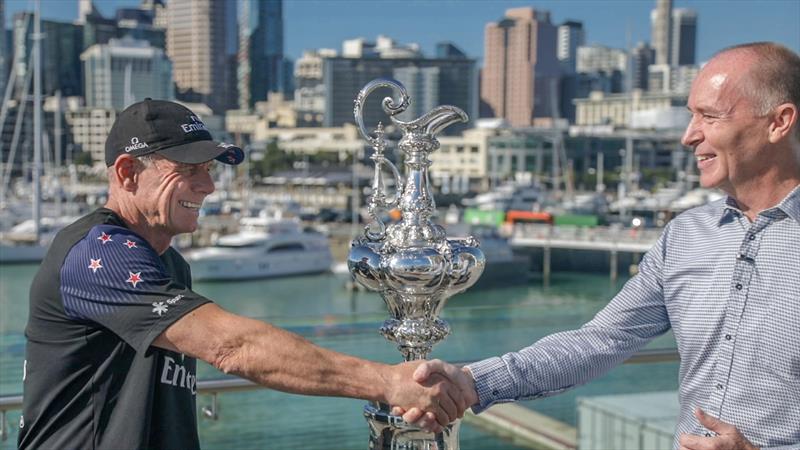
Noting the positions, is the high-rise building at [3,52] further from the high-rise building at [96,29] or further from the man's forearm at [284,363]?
the man's forearm at [284,363]

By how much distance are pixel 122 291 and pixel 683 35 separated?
157 m

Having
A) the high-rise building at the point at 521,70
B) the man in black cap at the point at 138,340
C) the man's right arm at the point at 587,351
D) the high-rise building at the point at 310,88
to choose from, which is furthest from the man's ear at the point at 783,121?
the high-rise building at the point at 521,70

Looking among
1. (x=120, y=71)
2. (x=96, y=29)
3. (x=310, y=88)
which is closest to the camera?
(x=120, y=71)

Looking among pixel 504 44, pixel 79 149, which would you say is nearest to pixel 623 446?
pixel 79 149

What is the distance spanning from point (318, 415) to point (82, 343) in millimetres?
2697

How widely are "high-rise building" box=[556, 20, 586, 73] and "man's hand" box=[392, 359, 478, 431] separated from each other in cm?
13913

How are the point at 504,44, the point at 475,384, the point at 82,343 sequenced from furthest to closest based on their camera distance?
the point at 504,44, the point at 475,384, the point at 82,343

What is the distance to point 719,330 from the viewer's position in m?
1.85

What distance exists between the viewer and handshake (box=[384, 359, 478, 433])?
5.94 ft

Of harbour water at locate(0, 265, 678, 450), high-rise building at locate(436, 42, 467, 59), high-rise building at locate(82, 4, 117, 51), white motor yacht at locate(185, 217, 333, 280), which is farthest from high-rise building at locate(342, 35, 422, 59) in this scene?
harbour water at locate(0, 265, 678, 450)

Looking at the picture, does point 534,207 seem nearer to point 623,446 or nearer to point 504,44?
point 623,446

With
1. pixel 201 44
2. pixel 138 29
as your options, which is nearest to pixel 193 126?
pixel 138 29

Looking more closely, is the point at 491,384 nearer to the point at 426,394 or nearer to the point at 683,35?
the point at 426,394

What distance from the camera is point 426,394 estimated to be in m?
1.84
